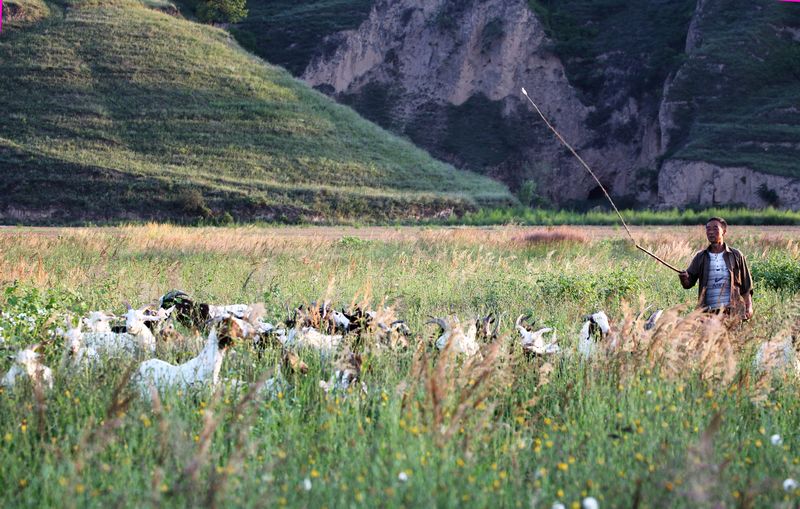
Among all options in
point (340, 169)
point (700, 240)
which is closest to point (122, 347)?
point (700, 240)

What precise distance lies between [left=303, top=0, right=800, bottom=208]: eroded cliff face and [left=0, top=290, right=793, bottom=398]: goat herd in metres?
63.0

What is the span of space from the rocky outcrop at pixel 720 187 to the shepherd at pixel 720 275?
49.8 m

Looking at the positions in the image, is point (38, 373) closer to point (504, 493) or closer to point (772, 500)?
point (504, 493)

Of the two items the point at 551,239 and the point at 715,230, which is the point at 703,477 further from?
the point at 551,239

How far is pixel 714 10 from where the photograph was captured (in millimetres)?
75750

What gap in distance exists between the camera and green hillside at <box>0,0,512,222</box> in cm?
5047

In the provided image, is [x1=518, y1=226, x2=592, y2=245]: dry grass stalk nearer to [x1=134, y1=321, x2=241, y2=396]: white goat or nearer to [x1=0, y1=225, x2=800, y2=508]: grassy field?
[x1=0, y1=225, x2=800, y2=508]: grassy field

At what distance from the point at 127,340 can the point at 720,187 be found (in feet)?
184

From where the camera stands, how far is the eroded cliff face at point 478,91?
76062 millimetres

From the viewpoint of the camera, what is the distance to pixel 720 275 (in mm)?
8953

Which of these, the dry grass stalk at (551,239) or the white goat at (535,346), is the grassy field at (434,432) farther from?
the dry grass stalk at (551,239)

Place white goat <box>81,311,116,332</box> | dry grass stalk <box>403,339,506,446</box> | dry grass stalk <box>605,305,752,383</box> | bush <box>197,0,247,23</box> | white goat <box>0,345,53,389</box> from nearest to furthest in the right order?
dry grass stalk <box>403,339,506,446</box>
white goat <box>0,345,53,389</box>
dry grass stalk <box>605,305,752,383</box>
white goat <box>81,311,116,332</box>
bush <box>197,0,247,23</box>

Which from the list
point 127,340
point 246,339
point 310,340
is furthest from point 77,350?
point 310,340

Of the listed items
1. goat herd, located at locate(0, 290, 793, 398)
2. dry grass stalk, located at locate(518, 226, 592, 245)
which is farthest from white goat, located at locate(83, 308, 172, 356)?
dry grass stalk, located at locate(518, 226, 592, 245)
